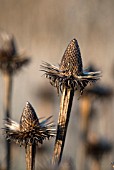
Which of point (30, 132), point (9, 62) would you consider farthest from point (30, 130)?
point (9, 62)

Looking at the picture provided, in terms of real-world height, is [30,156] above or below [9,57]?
below

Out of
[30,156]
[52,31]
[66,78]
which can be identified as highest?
[52,31]

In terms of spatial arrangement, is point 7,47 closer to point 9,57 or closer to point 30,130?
point 9,57

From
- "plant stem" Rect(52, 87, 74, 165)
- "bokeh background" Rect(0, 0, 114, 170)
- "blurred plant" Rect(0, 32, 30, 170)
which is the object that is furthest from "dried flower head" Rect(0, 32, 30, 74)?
"bokeh background" Rect(0, 0, 114, 170)

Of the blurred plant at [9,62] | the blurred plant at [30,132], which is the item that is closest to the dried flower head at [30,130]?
the blurred plant at [30,132]

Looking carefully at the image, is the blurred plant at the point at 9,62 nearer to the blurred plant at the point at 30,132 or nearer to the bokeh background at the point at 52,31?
the blurred plant at the point at 30,132

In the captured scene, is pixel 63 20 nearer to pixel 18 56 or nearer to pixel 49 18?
pixel 49 18
